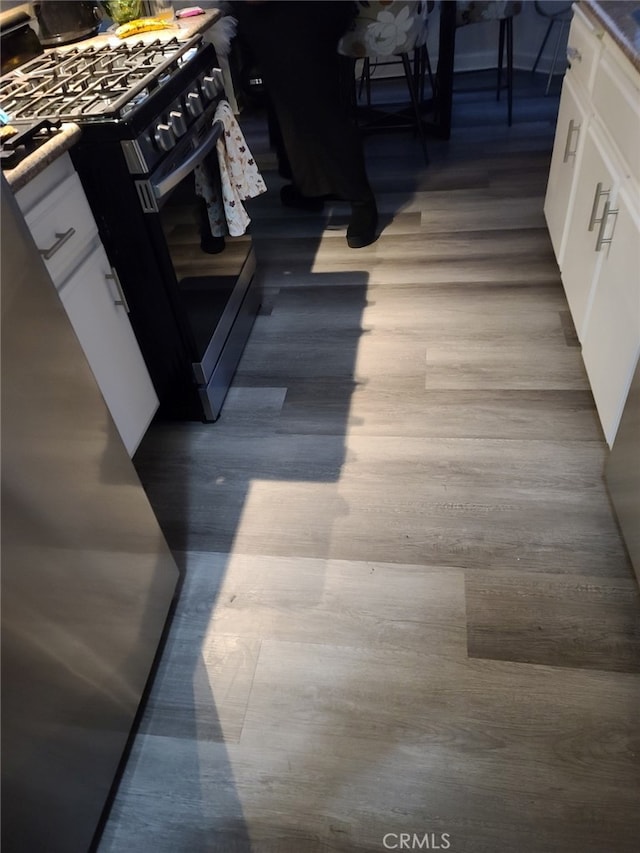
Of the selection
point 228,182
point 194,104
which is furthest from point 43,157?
point 228,182

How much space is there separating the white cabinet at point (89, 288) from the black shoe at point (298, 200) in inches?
63.3

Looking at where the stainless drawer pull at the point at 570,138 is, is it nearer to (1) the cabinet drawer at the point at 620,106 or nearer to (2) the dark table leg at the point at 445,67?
(1) the cabinet drawer at the point at 620,106

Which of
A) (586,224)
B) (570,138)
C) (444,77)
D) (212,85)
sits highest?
(212,85)

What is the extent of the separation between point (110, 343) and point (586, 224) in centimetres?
134

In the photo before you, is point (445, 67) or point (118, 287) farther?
point (445, 67)

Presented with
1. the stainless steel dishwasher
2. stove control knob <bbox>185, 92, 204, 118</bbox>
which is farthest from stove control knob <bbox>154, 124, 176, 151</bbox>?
the stainless steel dishwasher

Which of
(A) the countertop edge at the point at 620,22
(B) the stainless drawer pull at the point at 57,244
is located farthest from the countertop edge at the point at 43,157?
(A) the countertop edge at the point at 620,22

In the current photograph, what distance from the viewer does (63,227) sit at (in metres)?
1.28

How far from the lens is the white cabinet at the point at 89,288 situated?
122 cm

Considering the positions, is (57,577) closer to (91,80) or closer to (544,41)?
(91,80)

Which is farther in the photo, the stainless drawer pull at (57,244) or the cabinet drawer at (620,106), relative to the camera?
the cabinet drawer at (620,106)

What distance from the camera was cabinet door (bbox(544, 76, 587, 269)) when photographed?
186 centimetres

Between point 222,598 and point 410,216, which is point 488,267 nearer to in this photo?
point 410,216

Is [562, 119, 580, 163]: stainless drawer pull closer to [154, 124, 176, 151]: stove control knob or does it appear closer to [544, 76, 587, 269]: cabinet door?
[544, 76, 587, 269]: cabinet door
